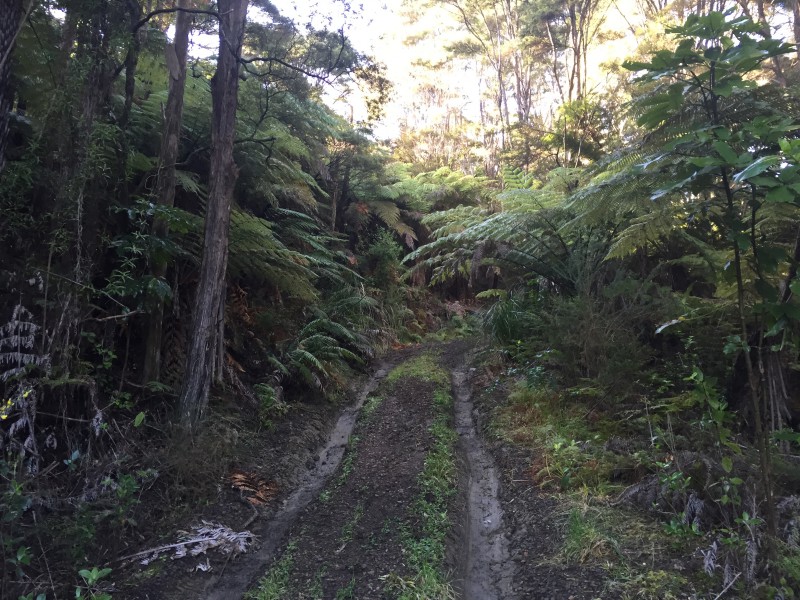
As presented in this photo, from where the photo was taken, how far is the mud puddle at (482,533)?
3555mm

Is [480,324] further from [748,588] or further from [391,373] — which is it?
[748,588]

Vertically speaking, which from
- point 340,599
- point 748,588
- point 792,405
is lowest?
point 340,599

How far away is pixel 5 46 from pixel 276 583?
411cm

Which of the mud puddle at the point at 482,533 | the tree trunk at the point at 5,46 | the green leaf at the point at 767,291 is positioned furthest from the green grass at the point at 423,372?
the tree trunk at the point at 5,46

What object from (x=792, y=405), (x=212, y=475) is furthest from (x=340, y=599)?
(x=792, y=405)

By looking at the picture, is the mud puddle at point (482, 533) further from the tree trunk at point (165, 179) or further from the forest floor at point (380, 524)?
the tree trunk at point (165, 179)

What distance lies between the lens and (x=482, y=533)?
169 inches

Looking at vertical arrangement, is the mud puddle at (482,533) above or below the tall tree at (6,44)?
below

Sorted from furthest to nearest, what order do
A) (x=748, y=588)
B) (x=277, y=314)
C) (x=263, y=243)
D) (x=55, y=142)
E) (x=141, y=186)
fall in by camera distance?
(x=277, y=314) → (x=263, y=243) → (x=141, y=186) → (x=55, y=142) → (x=748, y=588)

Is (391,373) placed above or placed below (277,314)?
below

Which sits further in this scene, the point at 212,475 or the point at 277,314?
the point at 277,314

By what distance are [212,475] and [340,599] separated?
1.96m

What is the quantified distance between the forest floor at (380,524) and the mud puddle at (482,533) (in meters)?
0.01

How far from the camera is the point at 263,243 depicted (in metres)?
6.82
